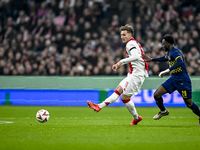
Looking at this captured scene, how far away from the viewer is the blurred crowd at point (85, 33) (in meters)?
14.2

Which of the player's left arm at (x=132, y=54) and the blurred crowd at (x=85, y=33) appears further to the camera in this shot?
the blurred crowd at (x=85, y=33)

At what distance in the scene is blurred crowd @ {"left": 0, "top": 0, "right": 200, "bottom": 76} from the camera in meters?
14.2

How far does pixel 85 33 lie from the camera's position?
1556 cm

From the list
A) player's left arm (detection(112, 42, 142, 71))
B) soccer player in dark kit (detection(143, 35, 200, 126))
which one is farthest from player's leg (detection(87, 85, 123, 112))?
soccer player in dark kit (detection(143, 35, 200, 126))

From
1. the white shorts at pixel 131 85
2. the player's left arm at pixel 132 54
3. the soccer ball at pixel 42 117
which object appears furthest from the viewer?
the soccer ball at pixel 42 117

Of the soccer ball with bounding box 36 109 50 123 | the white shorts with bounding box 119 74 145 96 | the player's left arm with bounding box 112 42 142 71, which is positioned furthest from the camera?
the soccer ball with bounding box 36 109 50 123

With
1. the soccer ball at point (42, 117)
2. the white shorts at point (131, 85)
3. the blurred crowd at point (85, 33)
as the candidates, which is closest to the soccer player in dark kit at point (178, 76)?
→ the white shorts at point (131, 85)

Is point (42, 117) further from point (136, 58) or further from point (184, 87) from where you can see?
point (184, 87)

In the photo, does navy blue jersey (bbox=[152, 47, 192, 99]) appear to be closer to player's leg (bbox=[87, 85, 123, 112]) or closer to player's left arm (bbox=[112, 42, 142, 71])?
player's left arm (bbox=[112, 42, 142, 71])

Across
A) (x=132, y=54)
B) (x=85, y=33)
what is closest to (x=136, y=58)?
(x=132, y=54)

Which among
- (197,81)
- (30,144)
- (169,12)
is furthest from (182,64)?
(169,12)

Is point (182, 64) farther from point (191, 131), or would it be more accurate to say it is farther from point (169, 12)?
point (169, 12)

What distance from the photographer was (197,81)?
535 inches

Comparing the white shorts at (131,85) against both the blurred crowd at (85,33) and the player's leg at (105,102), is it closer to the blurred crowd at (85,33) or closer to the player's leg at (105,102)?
the player's leg at (105,102)
